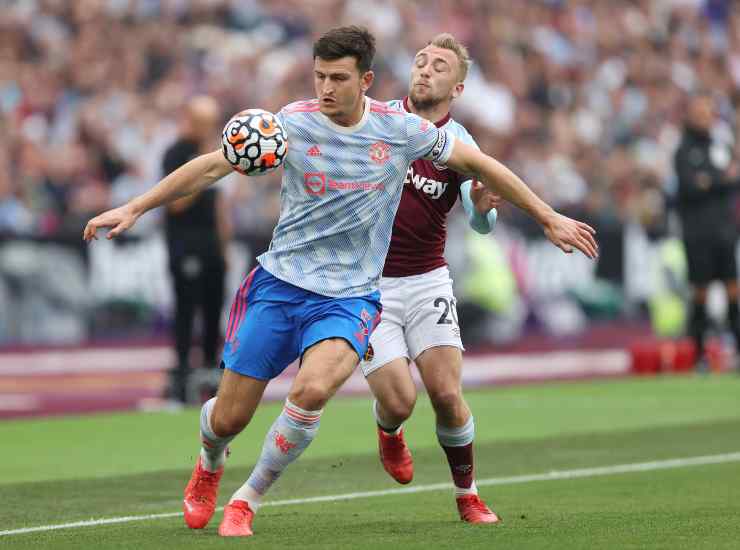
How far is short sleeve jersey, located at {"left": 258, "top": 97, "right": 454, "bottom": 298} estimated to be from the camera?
755 centimetres

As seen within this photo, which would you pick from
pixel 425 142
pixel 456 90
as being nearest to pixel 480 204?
pixel 425 142

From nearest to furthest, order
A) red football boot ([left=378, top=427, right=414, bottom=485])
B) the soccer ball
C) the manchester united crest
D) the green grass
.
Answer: the soccer ball → the green grass → the manchester united crest → red football boot ([left=378, top=427, right=414, bottom=485])

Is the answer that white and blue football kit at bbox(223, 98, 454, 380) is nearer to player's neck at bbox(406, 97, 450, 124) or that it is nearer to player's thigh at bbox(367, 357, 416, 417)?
player's thigh at bbox(367, 357, 416, 417)

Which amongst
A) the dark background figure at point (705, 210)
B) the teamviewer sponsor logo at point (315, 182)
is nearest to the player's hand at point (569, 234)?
the teamviewer sponsor logo at point (315, 182)

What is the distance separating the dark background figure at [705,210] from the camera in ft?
60.4

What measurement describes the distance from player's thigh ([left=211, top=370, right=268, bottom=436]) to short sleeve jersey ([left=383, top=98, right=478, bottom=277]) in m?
1.62

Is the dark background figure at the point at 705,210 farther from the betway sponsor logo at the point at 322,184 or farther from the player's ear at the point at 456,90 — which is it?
the betway sponsor logo at the point at 322,184

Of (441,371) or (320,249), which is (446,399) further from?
(320,249)

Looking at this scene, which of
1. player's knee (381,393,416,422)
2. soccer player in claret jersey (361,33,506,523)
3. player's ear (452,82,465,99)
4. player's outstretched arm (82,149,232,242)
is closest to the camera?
player's outstretched arm (82,149,232,242)

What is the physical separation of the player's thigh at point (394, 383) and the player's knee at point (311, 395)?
51.7 inches

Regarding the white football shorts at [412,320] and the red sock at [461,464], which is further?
the white football shorts at [412,320]

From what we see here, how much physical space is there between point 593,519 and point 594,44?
22027 mm

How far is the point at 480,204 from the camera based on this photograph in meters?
8.32

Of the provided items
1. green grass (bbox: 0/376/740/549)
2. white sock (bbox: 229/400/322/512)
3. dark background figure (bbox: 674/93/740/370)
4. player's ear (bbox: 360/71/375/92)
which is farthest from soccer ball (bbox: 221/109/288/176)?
dark background figure (bbox: 674/93/740/370)
